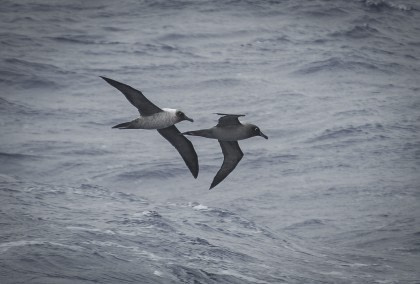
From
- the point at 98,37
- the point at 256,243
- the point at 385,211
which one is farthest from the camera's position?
the point at 98,37

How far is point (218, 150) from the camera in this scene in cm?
4153

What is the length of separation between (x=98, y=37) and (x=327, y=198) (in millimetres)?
35062

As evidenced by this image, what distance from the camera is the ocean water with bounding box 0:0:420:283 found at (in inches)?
1145

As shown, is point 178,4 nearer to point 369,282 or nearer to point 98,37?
point 98,37

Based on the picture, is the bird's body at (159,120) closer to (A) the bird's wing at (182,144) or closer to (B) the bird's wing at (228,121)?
(B) the bird's wing at (228,121)

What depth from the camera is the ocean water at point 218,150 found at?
29078 mm

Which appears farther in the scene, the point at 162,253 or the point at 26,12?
the point at 26,12

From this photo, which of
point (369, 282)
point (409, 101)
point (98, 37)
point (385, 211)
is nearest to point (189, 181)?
point (385, 211)

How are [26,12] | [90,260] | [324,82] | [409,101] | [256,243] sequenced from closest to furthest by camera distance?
[90,260], [256,243], [409,101], [324,82], [26,12]

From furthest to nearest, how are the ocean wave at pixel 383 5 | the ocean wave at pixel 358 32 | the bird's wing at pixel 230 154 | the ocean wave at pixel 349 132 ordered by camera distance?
the ocean wave at pixel 383 5, the ocean wave at pixel 358 32, the ocean wave at pixel 349 132, the bird's wing at pixel 230 154

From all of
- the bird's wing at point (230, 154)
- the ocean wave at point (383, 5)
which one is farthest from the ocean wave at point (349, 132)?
the ocean wave at point (383, 5)

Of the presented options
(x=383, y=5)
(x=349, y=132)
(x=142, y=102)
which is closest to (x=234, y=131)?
(x=142, y=102)

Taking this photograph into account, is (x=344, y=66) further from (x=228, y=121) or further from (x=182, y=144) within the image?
(x=228, y=121)

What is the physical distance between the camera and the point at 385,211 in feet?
118
